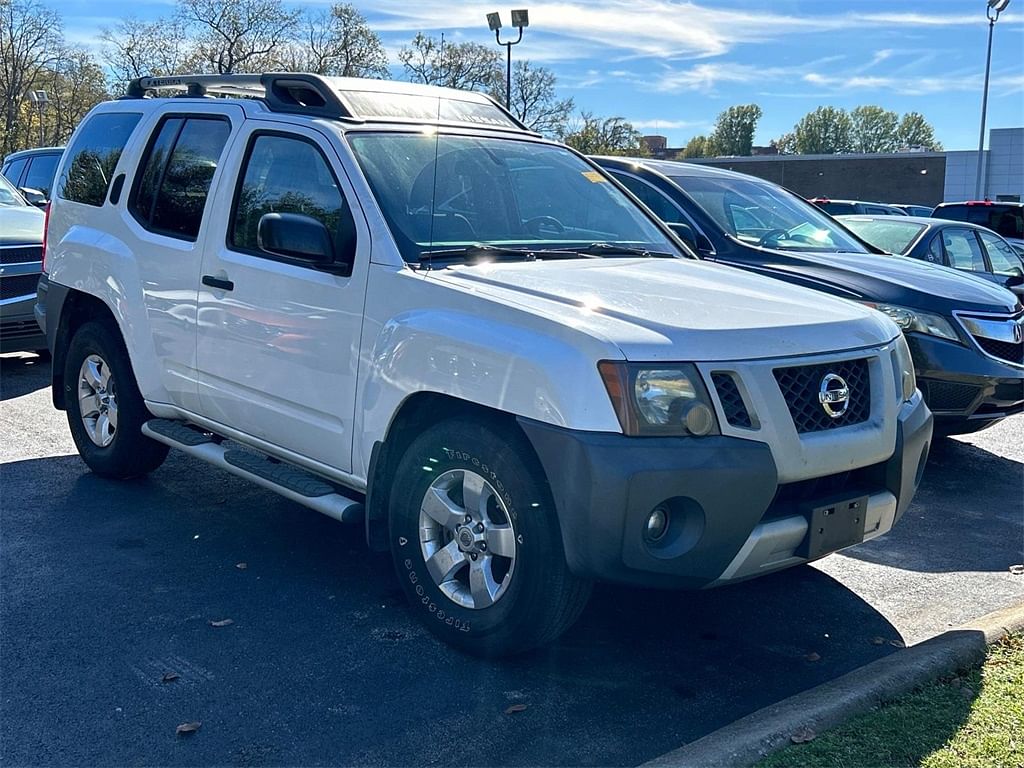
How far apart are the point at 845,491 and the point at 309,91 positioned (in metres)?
3.06

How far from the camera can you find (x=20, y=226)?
31.2ft

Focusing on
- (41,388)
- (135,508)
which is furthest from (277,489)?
(41,388)

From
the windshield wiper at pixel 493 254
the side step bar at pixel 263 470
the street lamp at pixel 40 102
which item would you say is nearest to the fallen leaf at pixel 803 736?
the side step bar at pixel 263 470

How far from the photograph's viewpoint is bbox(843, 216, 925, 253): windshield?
9.91 m

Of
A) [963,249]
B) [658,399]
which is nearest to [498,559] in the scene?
[658,399]

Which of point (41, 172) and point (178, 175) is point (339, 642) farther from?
point (41, 172)

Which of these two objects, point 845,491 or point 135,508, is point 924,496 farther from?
point 135,508

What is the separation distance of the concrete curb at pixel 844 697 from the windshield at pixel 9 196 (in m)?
9.34

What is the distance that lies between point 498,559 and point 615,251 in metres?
1.63

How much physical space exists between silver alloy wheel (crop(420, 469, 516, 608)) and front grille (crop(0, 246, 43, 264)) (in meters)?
6.69

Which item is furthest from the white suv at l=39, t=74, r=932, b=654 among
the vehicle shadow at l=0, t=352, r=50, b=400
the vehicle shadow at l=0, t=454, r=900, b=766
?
the vehicle shadow at l=0, t=352, r=50, b=400

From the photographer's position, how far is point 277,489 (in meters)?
4.50

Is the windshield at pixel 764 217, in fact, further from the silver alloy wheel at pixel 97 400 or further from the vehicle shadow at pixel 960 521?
the silver alloy wheel at pixel 97 400

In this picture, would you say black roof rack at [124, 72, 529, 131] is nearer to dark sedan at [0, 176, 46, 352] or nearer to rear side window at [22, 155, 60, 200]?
dark sedan at [0, 176, 46, 352]
